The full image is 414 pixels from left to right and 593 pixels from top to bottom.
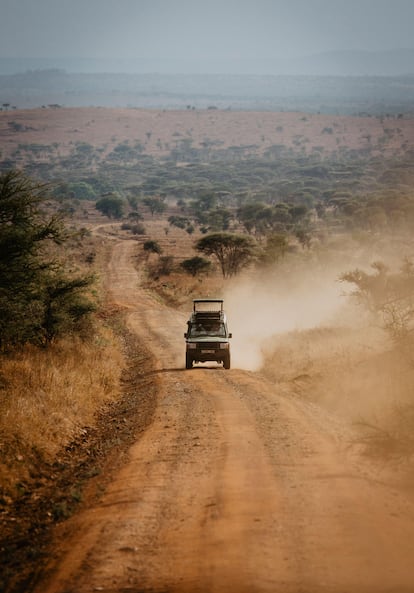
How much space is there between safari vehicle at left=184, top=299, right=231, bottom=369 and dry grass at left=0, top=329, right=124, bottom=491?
8.74 ft

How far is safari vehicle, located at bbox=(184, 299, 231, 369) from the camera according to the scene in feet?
71.5

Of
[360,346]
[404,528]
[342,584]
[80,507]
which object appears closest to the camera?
[342,584]

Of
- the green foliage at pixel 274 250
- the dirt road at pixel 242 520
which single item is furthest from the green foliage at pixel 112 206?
the dirt road at pixel 242 520

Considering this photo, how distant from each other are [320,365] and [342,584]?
44.6 ft

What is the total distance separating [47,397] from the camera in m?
15.0

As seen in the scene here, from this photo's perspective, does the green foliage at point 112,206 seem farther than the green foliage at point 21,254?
Yes

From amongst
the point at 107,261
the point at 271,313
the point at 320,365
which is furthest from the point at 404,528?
the point at 107,261

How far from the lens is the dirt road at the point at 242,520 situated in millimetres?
7812

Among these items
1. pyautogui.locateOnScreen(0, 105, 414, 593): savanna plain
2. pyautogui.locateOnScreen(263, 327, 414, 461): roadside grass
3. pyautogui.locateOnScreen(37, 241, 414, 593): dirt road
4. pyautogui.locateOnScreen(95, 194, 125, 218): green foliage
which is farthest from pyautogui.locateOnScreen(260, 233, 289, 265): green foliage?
pyautogui.locateOnScreen(95, 194, 125, 218): green foliage

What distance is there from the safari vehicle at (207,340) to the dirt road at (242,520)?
7.51 metres

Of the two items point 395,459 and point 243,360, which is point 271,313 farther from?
point 395,459

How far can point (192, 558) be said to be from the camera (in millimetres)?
8180

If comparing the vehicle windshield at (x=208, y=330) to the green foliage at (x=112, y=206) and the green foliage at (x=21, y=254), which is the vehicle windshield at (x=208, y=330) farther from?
the green foliage at (x=112, y=206)

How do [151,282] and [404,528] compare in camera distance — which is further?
[151,282]
